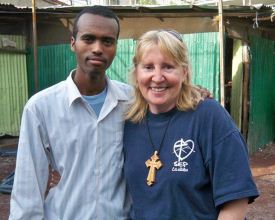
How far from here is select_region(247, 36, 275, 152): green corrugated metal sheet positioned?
9.56 meters

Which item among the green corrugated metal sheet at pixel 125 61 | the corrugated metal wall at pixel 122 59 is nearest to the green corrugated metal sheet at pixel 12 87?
the green corrugated metal sheet at pixel 125 61

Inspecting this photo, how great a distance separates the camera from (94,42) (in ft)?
6.96

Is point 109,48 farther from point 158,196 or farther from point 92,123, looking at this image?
point 158,196

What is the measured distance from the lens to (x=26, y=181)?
6.60ft

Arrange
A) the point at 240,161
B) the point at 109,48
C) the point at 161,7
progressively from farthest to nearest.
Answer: the point at 161,7 < the point at 109,48 < the point at 240,161

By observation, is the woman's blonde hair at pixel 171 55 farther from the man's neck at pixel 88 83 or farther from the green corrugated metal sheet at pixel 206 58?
Answer: the green corrugated metal sheet at pixel 206 58

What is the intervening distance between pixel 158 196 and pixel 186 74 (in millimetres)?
577

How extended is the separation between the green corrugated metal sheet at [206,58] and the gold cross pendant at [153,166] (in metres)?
6.64

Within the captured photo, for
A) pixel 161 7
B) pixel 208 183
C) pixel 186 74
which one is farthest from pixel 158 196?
pixel 161 7

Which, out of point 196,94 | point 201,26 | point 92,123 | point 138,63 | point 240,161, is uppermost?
point 201,26

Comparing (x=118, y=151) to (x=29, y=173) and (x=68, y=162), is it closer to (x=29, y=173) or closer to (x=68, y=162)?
(x=68, y=162)

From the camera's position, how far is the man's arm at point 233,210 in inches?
71.7

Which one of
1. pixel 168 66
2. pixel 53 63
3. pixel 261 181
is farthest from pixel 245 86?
pixel 168 66

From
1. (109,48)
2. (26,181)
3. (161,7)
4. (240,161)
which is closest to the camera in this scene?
(240,161)
